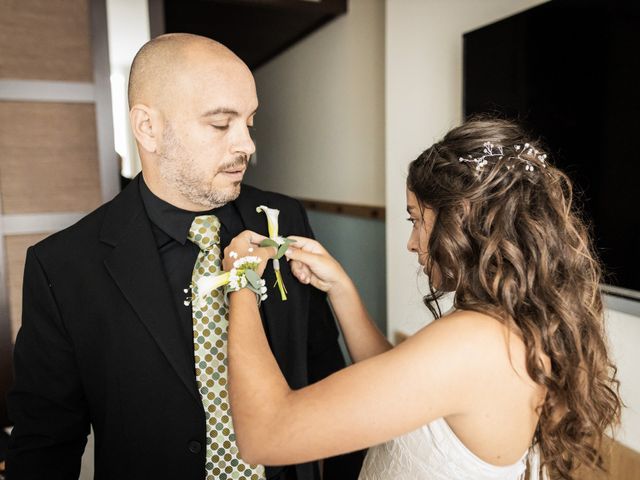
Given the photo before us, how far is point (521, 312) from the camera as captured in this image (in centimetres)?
93

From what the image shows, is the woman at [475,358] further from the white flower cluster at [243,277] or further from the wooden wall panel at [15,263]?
the wooden wall panel at [15,263]

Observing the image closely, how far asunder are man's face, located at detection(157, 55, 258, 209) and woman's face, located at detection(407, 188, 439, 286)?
0.41m

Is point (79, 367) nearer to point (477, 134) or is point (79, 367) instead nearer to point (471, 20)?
point (477, 134)

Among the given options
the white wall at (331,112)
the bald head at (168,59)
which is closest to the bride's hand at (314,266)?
the bald head at (168,59)

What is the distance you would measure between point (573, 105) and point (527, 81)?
0.24 metres

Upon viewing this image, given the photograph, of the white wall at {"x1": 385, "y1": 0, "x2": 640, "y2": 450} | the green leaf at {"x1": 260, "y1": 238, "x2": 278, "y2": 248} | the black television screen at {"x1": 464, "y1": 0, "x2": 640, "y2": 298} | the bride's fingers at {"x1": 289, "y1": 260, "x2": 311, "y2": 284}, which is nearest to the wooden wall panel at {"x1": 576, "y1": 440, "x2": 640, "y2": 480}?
the black television screen at {"x1": 464, "y1": 0, "x2": 640, "y2": 298}

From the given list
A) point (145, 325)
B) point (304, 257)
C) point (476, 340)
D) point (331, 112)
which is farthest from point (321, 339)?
point (331, 112)

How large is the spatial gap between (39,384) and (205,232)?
0.51 m

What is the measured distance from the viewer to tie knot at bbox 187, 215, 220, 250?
3.98ft

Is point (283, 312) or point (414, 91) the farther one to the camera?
point (414, 91)

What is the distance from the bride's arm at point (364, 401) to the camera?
84 centimetres

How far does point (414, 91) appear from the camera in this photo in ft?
8.49

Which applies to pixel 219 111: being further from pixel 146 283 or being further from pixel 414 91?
pixel 414 91

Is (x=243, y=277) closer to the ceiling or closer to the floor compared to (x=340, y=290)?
closer to the ceiling
